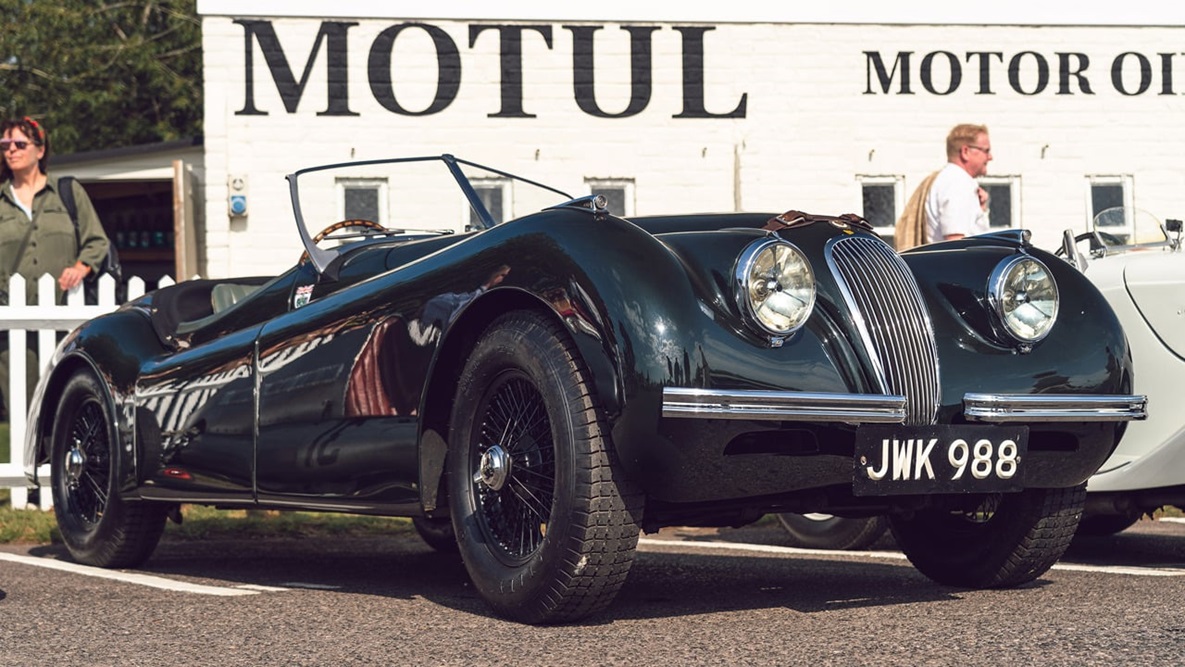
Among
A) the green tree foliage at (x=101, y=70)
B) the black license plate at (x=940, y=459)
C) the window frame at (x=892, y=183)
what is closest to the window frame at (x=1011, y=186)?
the window frame at (x=892, y=183)

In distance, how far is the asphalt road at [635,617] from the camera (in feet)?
Result: 12.3

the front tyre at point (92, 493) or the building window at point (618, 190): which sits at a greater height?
the building window at point (618, 190)

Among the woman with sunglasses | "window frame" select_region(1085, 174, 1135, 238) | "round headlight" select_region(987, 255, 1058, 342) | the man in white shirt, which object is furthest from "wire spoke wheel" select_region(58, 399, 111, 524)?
"window frame" select_region(1085, 174, 1135, 238)

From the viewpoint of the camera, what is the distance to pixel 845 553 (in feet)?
21.9

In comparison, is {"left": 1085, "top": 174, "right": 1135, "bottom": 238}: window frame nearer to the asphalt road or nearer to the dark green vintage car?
the asphalt road

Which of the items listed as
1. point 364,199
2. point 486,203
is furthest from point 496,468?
point 364,199

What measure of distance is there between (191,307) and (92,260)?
2.81 m

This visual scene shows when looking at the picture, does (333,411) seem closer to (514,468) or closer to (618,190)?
(514,468)

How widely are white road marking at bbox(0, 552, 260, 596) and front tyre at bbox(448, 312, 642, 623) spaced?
3.64 feet

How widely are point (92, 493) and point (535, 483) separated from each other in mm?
2761

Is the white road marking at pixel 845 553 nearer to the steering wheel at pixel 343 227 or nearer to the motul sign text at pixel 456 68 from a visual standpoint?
the steering wheel at pixel 343 227

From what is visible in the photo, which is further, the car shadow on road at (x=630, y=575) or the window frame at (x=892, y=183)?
the window frame at (x=892, y=183)

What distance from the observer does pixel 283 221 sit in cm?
1577

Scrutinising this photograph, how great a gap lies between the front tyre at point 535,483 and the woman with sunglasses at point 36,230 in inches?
193
